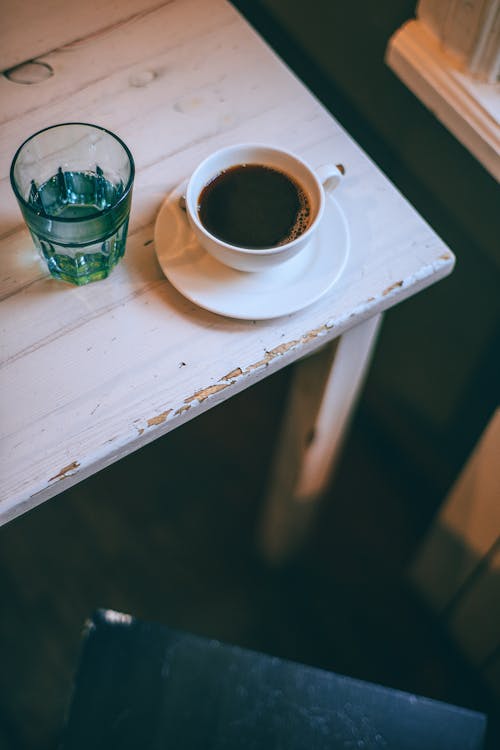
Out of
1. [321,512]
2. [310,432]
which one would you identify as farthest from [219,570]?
[310,432]

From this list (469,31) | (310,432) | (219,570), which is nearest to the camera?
(469,31)

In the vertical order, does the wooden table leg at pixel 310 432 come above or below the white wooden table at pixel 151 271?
below

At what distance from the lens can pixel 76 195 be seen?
772 millimetres

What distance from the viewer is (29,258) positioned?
746mm

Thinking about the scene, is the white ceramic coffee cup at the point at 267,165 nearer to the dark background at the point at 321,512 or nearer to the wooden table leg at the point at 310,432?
the wooden table leg at the point at 310,432

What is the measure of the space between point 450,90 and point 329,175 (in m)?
0.27

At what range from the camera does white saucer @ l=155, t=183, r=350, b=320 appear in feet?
2.35

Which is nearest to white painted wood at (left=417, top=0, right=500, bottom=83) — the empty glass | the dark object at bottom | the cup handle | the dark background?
the dark background

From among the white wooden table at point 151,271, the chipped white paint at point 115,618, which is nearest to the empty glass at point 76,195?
the white wooden table at point 151,271

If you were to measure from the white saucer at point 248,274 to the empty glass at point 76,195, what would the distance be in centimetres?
5

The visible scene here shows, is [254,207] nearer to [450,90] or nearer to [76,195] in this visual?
[76,195]

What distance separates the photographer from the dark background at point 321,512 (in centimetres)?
116

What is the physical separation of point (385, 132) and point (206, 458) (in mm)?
672

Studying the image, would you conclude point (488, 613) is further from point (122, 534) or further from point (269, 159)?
point (269, 159)
